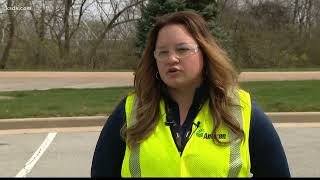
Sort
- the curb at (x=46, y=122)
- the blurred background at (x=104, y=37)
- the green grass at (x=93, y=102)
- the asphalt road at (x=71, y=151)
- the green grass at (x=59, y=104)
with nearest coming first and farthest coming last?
1. the asphalt road at (x=71, y=151)
2. the curb at (x=46, y=122)
3. the green grass at (x=59, y=104)
4. the green grass at (x=93, y=102)
5. the blurred background at (x=104, y=37)

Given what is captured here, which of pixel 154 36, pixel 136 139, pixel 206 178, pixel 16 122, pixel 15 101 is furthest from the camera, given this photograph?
pixel 15 101

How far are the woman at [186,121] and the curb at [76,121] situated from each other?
341 inches

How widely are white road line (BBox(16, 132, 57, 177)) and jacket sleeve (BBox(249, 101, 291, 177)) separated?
16.9 ft

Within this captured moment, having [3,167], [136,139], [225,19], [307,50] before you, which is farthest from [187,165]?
[225,19]

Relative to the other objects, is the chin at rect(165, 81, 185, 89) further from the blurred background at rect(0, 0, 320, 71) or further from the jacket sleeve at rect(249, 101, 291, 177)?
the blurred background at rect(0, 0, 320, 71)

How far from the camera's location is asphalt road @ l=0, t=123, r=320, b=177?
22.3ft

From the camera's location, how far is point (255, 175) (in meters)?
1.99

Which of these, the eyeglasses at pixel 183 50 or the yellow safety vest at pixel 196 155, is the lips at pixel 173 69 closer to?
the eyeglasses at pixel 183 50

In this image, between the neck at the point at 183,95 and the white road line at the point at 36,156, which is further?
the white road line at the point at 36,156

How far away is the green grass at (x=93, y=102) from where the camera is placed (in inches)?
451

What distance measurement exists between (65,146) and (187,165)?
7028mm

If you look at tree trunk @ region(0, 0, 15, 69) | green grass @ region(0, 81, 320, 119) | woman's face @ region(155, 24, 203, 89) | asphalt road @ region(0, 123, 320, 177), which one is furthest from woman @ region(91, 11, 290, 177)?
tree trunk @ region(0, 0, 15, 69)

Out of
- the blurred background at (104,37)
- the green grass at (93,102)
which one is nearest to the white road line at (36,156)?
the green grass at (93,102)

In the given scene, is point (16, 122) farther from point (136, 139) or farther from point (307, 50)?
point (307, 50)
